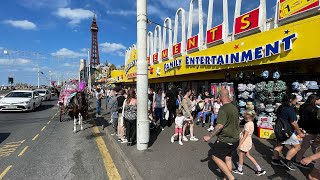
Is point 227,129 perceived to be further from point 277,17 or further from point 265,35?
point 277,17

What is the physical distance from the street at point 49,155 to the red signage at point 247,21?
24.0ft

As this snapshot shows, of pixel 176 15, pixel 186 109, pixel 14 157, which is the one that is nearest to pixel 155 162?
pixel 186 109

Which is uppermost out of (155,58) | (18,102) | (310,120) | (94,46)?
(94,46)

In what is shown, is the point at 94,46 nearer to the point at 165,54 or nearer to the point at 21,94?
the point at 21,94

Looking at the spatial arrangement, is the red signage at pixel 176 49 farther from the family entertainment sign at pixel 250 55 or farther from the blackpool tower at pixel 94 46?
the blackpool tower at pixel 94 46

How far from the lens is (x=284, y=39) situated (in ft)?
26.9

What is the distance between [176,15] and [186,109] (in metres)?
10.2

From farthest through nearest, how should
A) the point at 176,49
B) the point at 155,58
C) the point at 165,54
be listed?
the point at 155,58 → the point at 165,54 → the point at 176,49

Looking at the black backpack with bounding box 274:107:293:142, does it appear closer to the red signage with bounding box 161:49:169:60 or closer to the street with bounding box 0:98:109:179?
the street with bounding box 0:98:109:179

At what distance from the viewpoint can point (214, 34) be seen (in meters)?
12.7

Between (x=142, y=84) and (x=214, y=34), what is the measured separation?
22.5 feet

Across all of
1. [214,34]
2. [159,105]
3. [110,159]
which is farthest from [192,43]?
[110,159]

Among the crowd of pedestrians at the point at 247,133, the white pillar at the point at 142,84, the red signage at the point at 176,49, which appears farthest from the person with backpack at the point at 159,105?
the red signage at the point at 176,49

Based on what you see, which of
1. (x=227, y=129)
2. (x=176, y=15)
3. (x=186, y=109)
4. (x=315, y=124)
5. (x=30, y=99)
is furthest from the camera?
(x=30, y=99)
